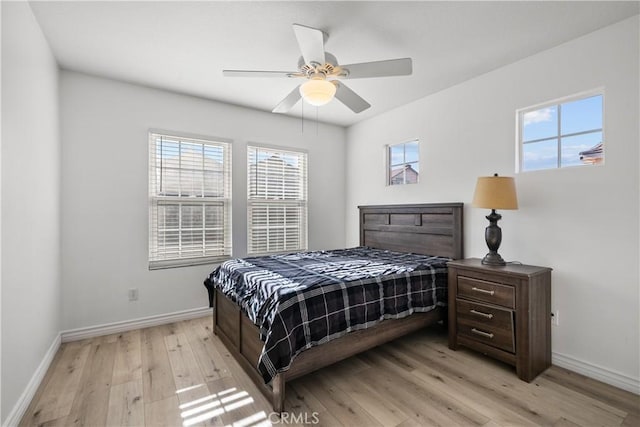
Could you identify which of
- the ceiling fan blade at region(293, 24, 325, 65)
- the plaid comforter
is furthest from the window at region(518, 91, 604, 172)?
the ceiling fan blade at region(293, 24, 325, 65)

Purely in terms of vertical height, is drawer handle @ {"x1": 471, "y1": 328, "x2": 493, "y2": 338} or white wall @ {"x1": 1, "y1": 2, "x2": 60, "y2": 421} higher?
white wall @ {"x1": 1, "y1": 2, "x2": 60, "y2": 421}

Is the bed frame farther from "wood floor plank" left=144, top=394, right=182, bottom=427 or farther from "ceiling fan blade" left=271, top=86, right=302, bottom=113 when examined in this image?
"ceiling fan blade" left=271, top=86, right=302, bottom=113

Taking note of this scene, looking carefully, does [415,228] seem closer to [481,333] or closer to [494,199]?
[494,199]

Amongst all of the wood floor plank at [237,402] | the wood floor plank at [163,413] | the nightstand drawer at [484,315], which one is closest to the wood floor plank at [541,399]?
the nightstand drawer at [484,315]

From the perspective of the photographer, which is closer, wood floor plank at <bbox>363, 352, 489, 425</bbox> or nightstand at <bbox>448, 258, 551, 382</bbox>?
wood floor plank at <bbox>363, 352, 489, 425</bbox>

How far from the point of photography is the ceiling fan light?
204 cm

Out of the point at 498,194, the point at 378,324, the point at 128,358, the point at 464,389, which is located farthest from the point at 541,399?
the point at 128,358

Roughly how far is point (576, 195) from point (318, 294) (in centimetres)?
213

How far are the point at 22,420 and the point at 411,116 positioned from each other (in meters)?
4.20

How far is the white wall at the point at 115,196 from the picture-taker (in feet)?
9.21

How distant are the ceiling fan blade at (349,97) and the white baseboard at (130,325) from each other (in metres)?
2.77

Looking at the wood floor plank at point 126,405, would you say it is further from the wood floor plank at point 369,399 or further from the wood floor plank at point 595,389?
the wood floor plank at point 595,389

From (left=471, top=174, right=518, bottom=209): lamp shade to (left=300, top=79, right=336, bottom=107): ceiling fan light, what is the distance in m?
1.46

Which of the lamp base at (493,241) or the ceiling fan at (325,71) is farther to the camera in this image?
the lamp base at (493,241)
